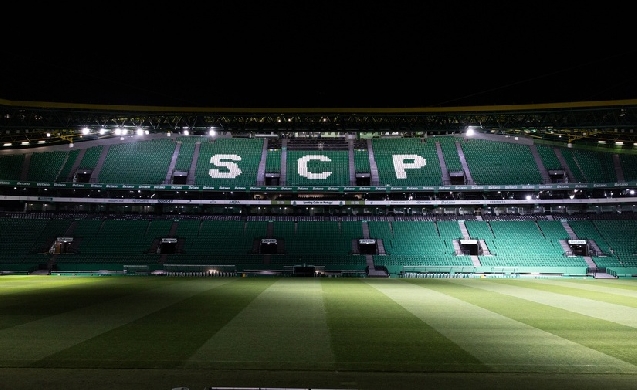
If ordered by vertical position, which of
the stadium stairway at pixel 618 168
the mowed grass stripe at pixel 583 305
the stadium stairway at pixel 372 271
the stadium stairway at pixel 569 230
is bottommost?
the mowed grass stripe at pixel 583 305

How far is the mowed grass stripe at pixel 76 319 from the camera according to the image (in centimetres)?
1187

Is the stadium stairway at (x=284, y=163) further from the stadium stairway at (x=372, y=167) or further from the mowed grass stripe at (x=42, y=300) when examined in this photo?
the mowed grass stripe at (x=42, y=300)

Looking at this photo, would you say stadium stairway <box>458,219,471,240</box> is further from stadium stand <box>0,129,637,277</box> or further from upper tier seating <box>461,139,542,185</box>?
upper tier seating <box>461,139,542,185</box>

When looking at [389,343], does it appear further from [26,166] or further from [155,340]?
[26,166]

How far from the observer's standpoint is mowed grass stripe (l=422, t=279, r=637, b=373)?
1119 cm

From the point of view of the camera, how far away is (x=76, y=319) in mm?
16406

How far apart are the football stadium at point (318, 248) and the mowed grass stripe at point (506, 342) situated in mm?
95

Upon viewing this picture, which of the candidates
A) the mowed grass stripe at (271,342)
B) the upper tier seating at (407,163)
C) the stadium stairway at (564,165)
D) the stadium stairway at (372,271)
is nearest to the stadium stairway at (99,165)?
the stadium stairway at (372,271)

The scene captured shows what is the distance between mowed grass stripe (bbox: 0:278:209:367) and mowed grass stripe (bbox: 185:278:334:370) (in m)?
3.71

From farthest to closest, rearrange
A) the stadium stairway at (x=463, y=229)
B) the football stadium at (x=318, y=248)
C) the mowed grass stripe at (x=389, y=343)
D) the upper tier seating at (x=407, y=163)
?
the upper tier seating at (x=407, y=163) → the stadium stairway at (x=463, y=229) → the football stadium at (x=318, y=248) → the mowed grass stripe at (x=389, y=343)

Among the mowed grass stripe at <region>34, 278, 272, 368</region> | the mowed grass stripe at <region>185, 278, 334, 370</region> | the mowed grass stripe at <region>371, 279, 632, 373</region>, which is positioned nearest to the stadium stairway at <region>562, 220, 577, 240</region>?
the mowed grass stripe at <region>371, 279, 632, 373</region>

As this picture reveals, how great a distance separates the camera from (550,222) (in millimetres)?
51938

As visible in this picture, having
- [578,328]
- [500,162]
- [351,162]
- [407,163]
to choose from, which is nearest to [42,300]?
[578,328]

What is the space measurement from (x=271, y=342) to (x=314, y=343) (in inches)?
45.1
